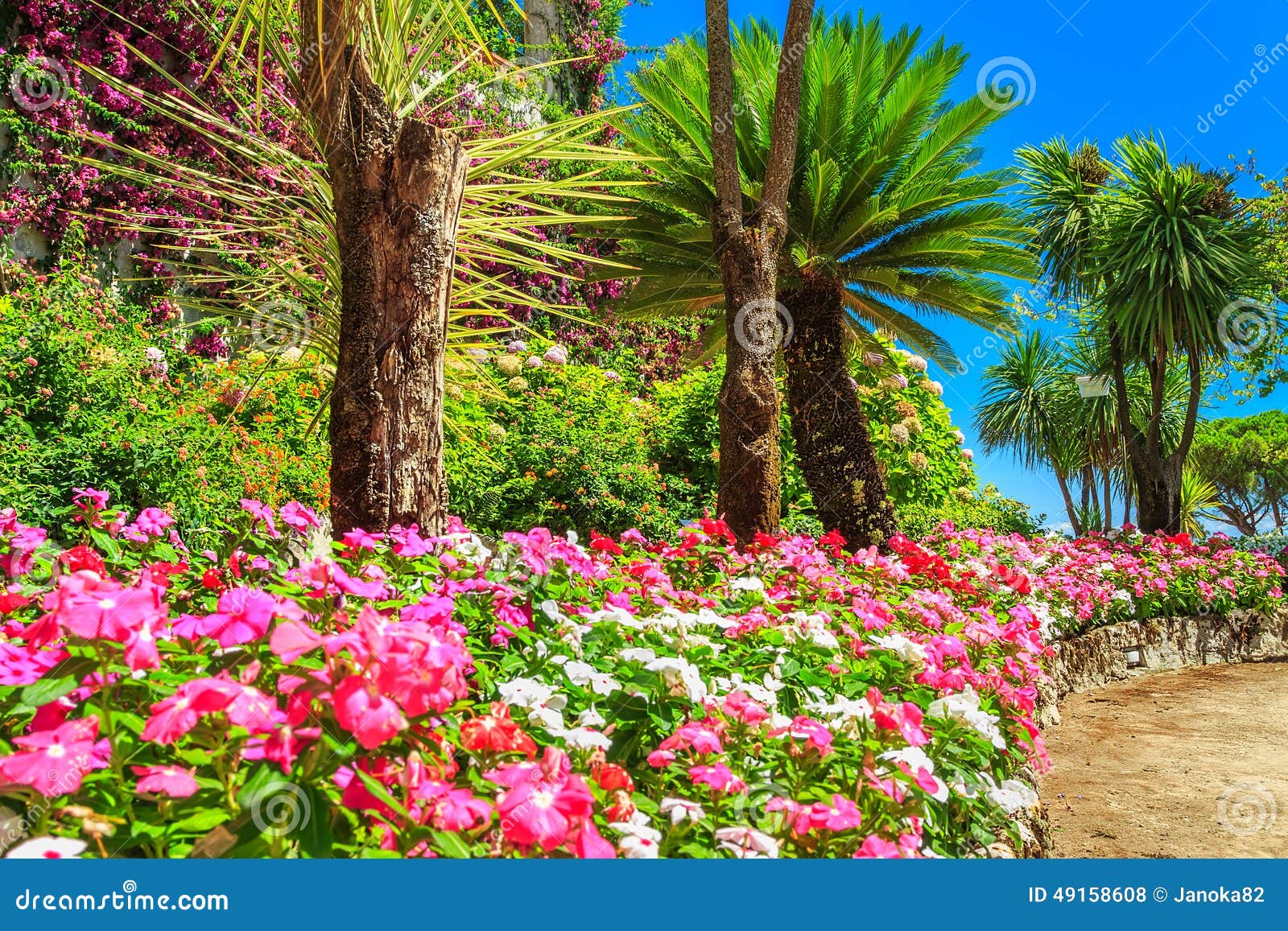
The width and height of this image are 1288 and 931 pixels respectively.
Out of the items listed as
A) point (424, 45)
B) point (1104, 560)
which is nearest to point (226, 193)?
point (424, 45)

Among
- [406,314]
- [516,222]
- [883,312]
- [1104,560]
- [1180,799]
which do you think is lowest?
[1180,799]

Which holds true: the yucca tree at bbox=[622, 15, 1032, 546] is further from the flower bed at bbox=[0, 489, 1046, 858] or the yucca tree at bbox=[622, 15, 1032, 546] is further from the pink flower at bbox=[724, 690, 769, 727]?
the pink flower at bbox=[724, 690, 769, 727]

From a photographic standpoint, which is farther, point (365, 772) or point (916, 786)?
point (916, 786)

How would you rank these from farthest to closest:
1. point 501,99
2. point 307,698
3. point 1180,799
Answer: point 501,99, point 1180,799, point 307,698

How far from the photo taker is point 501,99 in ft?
47.1

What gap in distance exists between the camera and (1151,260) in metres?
12.0

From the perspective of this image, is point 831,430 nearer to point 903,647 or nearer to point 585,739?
point 903,647

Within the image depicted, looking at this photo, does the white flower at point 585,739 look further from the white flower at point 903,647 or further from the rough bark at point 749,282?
the rough bark at point 749,282

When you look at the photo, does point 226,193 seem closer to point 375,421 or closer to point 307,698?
point 375,421

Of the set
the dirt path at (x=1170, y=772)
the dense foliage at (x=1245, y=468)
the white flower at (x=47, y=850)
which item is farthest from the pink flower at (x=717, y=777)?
the dense foliage at (x=1245, y=468)

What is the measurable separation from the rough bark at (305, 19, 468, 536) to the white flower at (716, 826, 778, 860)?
2137 millimetres

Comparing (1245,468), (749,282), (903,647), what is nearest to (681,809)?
(903,647)

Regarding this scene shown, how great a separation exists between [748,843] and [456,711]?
587 millimetres

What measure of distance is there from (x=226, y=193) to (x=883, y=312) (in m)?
6.76
